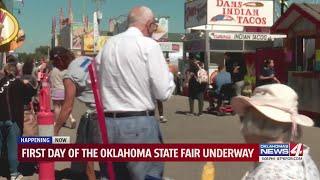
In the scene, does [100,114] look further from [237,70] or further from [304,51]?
[237,70]

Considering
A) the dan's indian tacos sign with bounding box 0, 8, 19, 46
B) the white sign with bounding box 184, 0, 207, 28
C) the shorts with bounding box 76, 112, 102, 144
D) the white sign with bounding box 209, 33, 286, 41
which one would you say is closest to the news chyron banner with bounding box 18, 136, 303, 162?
the shorts with bounding box 76, 112, 102, 144

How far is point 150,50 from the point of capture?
13.5ft

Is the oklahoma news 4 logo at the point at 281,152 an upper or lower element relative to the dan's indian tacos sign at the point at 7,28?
lower

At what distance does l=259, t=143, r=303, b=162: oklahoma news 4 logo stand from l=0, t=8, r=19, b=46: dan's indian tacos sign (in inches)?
489

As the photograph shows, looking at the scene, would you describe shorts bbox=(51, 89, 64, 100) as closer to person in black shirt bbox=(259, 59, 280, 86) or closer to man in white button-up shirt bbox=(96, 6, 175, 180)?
person in black shirt bbox=(259, 59, 280, 86)

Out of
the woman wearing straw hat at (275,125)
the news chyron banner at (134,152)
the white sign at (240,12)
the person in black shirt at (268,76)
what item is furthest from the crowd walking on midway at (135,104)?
the white sign at (240,12)

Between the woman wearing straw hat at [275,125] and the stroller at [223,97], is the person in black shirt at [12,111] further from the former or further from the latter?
the stroller at [223,97]

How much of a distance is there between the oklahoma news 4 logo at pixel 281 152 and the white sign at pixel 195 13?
80.8 feet

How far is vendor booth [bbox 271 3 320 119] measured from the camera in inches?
603

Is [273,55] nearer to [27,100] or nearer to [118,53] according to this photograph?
[27,100]

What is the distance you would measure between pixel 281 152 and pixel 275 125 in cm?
12

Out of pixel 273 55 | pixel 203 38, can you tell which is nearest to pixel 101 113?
pixel 273 55

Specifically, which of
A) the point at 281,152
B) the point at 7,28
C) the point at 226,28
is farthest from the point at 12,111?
the point at 226,28

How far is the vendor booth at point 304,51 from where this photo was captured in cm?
1533
